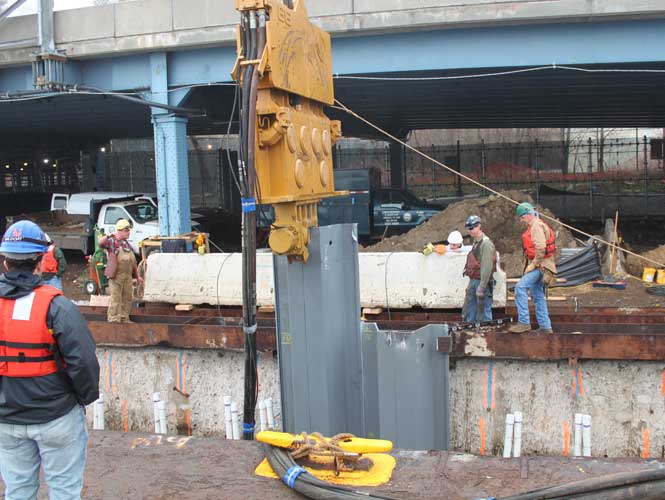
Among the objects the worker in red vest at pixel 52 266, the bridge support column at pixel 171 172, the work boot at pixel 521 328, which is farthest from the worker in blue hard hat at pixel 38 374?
the bridge support column at pixel 171 172

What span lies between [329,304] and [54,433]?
2532 millimetres

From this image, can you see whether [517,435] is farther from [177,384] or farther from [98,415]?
[98,415]

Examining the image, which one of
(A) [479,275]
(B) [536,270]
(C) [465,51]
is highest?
(C) [465,51]

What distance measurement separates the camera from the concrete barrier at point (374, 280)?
967cm

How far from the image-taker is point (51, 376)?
357 cm

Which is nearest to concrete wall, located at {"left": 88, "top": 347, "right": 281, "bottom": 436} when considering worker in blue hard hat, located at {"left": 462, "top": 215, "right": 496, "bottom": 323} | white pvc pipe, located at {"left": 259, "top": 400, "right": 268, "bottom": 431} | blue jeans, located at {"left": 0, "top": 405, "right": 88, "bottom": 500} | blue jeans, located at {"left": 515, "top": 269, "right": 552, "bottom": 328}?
white pvc pipe, located at {"left": 259, "top": 400, "right": 268, "bottom": 431}

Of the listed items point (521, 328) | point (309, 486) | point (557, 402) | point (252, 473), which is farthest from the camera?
point (521, 328)

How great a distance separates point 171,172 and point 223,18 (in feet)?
11.1

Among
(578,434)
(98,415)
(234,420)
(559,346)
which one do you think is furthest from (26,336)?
(559,346)

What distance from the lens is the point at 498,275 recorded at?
30.8 feet

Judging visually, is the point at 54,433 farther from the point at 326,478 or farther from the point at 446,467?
the point at 446,467

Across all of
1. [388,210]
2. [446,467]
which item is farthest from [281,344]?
[388,210]

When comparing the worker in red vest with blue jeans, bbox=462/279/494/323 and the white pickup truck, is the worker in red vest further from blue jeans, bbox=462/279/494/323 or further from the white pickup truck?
the white pickup truck

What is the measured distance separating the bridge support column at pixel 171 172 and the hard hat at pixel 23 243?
1092cm
